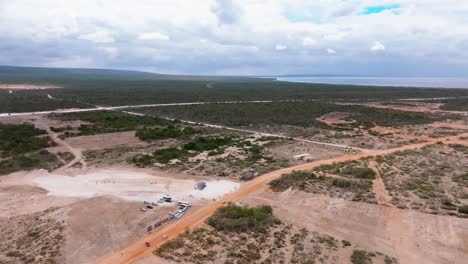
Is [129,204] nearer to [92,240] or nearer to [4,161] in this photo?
[92,240]

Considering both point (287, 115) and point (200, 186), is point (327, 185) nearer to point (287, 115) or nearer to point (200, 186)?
point (200, 186)

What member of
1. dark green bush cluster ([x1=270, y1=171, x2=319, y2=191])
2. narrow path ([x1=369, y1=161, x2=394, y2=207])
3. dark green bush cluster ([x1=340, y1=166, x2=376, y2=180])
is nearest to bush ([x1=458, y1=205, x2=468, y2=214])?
narrow path ([x1=369, y1=161, x2=394, y2=207])

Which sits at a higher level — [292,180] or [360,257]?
[292,180]

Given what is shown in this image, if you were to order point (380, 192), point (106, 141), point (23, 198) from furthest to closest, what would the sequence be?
point (106, 141) → point (380, 192) → point (23, 198)

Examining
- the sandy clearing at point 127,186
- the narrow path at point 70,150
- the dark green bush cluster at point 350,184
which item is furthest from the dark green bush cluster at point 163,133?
the dark green bush cluster at point 350,184

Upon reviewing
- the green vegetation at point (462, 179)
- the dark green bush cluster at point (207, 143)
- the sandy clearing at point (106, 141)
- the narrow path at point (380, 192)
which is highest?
the green vegetation at point (462, 179)

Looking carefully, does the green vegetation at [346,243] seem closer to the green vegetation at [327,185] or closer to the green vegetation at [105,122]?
the green vegetation at [327,185]

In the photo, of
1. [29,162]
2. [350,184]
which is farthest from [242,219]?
[29,162]
